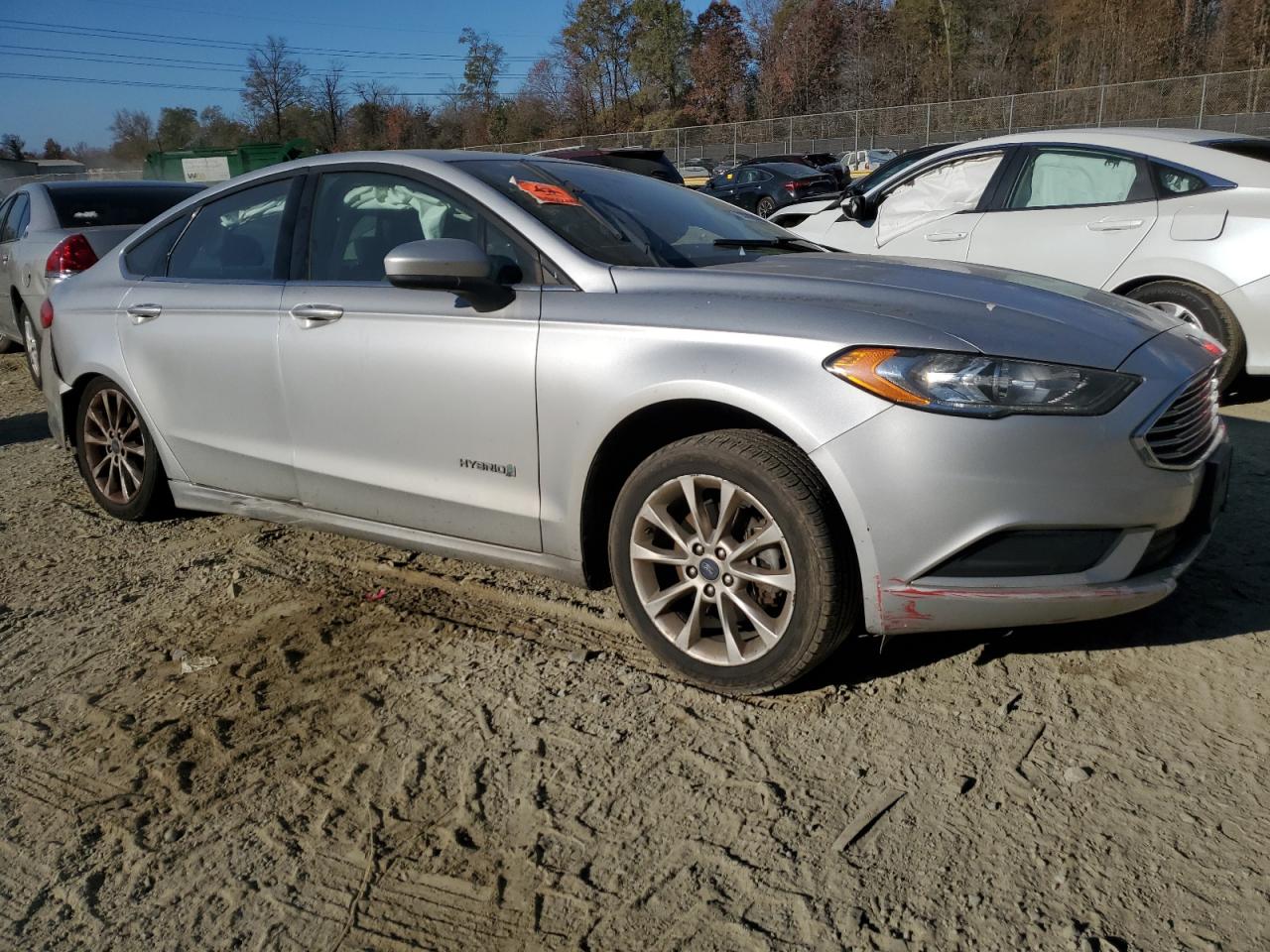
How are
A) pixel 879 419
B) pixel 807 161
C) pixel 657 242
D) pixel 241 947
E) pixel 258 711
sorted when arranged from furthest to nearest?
pixel 807 161
pixel 657 242
pixel 258 711
pixel 879 419
pixel 241 947

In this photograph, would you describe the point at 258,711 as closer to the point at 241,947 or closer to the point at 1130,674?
the point at 241,947

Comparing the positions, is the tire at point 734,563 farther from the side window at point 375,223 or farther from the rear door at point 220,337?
the rear door at point 220,337

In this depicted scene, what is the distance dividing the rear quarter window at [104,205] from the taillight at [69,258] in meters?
0.52

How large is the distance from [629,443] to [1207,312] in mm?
3979

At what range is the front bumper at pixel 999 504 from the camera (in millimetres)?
2502

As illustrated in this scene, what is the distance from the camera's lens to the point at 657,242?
343 cm

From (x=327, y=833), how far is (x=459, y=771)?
36cm

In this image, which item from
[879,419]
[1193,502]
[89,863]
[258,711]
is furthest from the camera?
[258,711]

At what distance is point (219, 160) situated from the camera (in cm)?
3709

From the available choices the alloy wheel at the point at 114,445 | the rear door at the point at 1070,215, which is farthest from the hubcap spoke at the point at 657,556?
the rear door at the point at 1070,215

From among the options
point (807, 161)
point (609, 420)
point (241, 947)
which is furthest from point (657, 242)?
point (807, 161)

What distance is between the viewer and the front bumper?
2.50m

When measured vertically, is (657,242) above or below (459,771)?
above

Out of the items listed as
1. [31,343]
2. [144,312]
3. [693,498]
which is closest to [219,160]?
[31,343]
